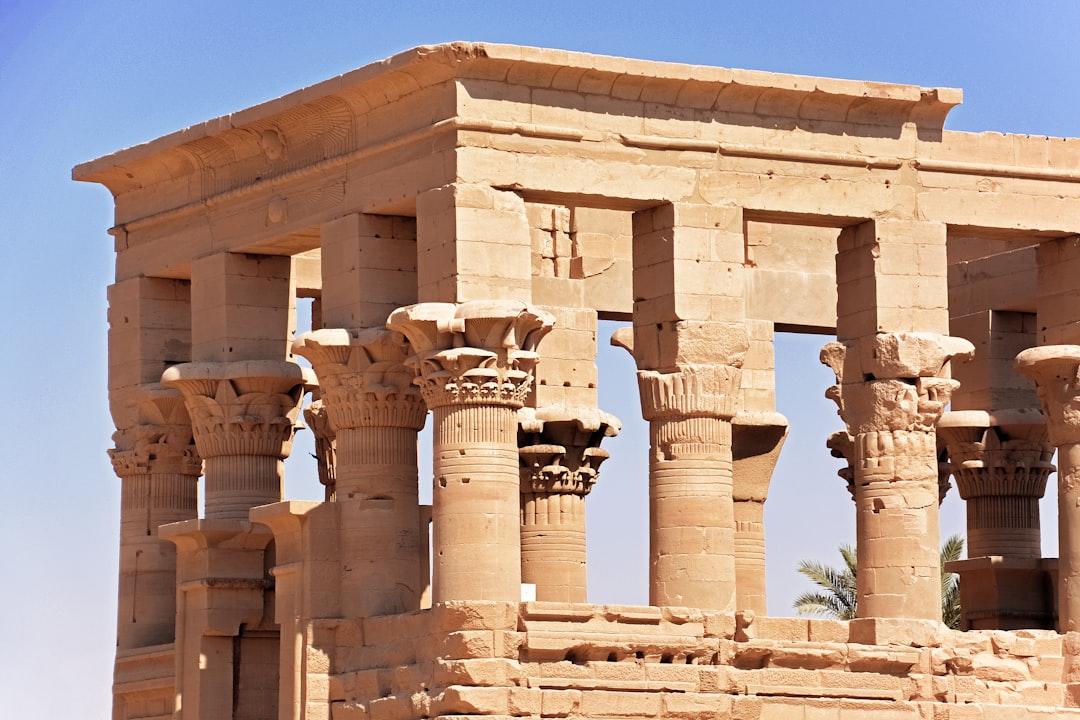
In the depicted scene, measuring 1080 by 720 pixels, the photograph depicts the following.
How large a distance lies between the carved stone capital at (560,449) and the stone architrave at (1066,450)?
22.3 ft

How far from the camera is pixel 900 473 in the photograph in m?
43.0

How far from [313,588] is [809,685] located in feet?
19.6

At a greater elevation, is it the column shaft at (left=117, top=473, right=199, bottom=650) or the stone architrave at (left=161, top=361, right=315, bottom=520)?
the stone architrave at (left=161, top=361, right=315, bottom=520)

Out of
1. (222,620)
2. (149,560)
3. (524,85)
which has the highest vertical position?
→ (524,85)

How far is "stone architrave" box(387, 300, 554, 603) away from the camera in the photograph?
132ft

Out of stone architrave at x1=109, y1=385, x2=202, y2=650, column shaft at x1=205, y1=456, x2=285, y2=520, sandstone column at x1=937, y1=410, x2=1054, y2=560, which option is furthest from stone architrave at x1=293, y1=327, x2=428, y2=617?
sandstone column at x1=937, y1=410, x2=1054, y2=560

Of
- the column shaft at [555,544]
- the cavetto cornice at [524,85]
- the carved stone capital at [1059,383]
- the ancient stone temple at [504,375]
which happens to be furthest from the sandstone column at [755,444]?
the cavetto cornice at [524,85]

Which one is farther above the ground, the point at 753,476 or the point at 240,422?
the point at 240,422

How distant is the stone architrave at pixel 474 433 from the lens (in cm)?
4034

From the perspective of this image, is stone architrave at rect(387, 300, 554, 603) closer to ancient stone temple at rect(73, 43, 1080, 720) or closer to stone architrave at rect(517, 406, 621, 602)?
ancient stone temple at rect(73, 43, 1080, 720)

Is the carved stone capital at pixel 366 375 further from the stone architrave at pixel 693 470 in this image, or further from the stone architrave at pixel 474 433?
the stone architrave at pixel 693 470

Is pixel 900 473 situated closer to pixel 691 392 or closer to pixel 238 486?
pixel 691 392

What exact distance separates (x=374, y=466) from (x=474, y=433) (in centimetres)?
210

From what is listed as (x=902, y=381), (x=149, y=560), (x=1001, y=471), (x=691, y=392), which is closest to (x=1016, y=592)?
(x=1001, y=471)
